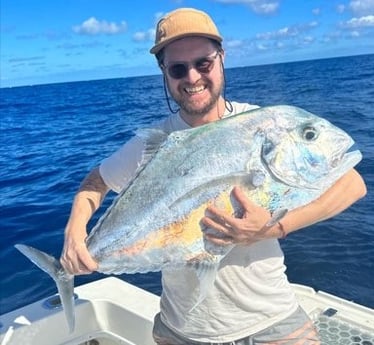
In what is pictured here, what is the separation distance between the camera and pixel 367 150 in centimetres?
1240

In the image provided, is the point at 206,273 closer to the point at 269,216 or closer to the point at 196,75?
the point at 269,216

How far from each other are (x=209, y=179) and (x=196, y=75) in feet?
1.84

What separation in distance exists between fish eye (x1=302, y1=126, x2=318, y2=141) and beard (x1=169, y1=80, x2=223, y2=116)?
530mm

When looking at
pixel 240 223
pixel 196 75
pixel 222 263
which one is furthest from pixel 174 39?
pixel 222 263

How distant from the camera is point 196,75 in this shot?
2385 millimetres

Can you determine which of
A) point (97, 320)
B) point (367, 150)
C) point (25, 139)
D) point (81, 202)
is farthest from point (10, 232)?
point (25, 139)

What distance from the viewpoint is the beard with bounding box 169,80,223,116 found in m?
2.43

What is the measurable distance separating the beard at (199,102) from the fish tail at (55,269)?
0.99 meters

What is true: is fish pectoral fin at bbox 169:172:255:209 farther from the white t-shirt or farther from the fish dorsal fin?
the white t-shirt

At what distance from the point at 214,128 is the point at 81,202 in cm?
95

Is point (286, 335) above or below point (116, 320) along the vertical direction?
above

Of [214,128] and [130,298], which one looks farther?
[130,298]

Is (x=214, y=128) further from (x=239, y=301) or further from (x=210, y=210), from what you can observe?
(x=239, y=301)

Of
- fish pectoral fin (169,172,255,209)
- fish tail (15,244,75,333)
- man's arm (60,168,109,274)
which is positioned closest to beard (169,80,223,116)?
fish pectoral fin (169,172,255,209)
